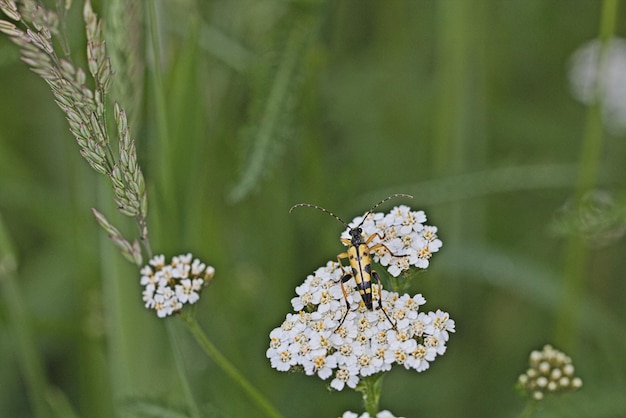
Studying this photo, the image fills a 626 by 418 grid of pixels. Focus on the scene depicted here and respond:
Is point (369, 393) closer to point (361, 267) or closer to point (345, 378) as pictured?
point (345, 378)

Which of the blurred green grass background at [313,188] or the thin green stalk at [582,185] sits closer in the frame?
the thin green stalk at [582,185]

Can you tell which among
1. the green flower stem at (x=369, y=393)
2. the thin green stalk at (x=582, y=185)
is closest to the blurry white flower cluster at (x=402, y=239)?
the green flower stem at (x=369, y=393)

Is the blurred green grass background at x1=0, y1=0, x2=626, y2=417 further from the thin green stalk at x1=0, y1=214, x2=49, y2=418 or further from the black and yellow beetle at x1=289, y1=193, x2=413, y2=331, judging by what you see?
the black and yellow beetle at x1=289, y1=193, x2=413, y2=331

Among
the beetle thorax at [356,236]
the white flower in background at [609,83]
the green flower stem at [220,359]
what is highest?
the white flower in background at [609,83]

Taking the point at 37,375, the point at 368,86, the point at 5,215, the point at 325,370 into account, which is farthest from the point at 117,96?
the point at 5,215

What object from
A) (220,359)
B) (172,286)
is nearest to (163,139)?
(172,286)

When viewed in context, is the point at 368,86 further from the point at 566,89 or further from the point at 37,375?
the point at 37,375

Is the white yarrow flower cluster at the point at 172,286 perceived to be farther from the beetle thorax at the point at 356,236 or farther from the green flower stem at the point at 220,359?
the beetle thorax at the point at 356,236
